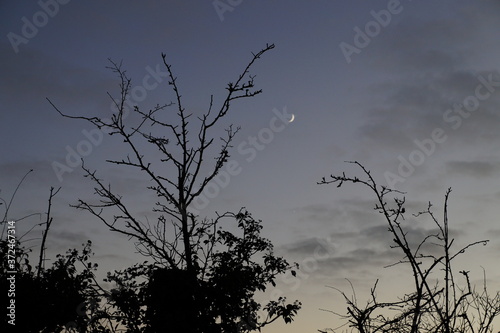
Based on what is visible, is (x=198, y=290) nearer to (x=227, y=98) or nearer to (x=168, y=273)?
(x=168, y=273)

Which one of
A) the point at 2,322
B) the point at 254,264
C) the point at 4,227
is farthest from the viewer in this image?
the point at 2,322

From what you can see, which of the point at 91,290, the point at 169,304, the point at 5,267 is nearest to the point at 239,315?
the point at 169,304

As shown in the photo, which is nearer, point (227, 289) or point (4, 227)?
point (4, 227)

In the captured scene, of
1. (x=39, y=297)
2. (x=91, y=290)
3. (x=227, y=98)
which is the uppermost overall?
(x=227, y=98)

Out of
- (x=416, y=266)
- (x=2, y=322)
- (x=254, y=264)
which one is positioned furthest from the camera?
(x=2, y=322)

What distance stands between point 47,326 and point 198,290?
7749 millimetres

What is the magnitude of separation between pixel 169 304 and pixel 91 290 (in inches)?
88.6

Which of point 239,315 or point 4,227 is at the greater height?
point 4,227

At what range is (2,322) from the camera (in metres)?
14.7

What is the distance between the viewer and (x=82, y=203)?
11102 mm

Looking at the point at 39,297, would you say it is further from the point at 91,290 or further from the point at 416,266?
the point at 416,266

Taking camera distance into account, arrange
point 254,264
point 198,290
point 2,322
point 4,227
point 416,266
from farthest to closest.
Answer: point 2,322 → point 254,264 → point 198,290 → point 4,227 → point 416,266

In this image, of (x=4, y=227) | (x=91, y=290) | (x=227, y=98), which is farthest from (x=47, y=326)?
(x=227, y=98)

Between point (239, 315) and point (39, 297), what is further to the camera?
point (39, 297)
